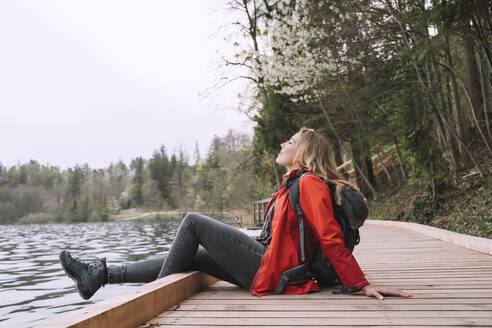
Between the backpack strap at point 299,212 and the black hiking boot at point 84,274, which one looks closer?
the backpack strap at point 299,212

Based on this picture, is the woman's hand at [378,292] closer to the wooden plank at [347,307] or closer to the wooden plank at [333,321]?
the wooden plank at [347,307]

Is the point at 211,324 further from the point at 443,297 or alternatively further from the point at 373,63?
the point at 373,63

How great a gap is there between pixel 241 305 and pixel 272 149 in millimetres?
14121

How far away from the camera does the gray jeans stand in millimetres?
2402

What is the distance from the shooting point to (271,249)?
7.45 ft

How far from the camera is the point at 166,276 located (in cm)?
246

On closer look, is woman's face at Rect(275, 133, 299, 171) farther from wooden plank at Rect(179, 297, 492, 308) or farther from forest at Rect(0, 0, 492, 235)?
forest at Rect(0, 0, 492, 235)

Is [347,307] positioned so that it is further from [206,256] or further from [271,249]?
[206,256]

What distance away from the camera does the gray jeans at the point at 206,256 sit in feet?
7.88

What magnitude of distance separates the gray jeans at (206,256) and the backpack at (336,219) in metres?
0.24

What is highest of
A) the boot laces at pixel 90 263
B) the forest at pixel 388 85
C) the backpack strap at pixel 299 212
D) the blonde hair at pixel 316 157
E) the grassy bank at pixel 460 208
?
the forest at pixel 388 85

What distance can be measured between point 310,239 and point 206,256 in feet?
2.52

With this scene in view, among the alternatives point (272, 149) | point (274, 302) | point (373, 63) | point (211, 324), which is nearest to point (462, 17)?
point (274, 302)

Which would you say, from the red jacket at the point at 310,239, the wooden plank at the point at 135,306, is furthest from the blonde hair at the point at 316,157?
the wooden plank at the point at 135,306
